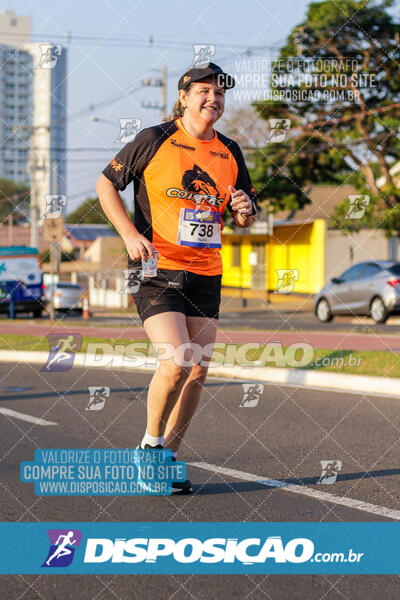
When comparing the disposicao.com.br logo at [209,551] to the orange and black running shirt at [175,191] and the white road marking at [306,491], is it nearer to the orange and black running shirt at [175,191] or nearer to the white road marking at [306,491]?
the white road marking at [306,491]

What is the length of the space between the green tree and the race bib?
1913 centimetres

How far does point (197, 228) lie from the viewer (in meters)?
4.86

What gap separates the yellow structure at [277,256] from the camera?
3891 centimetres

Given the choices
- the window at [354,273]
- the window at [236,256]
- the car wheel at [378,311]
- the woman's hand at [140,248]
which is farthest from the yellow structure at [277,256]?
the woman's hand at [140,248]

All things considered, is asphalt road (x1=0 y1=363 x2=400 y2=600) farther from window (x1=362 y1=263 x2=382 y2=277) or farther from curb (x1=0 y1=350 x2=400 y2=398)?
window (x1=362 y1=263 x2=382 y2=277)

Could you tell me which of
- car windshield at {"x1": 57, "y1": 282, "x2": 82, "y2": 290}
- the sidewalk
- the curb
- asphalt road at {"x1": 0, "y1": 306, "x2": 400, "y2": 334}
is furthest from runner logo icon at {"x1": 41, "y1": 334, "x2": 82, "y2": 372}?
car windshield at {"x1": 57, "y1": 282, "x2": 82, "y2": 290}

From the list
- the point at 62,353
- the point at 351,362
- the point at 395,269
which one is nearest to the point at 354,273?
the point at 395,269

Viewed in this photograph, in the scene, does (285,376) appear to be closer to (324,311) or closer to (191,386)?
(191,386)

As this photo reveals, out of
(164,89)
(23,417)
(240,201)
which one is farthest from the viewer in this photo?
(164,89)

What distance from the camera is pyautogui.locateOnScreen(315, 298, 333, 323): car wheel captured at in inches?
918

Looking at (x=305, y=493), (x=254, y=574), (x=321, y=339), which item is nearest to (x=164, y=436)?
(x=305, y=493)

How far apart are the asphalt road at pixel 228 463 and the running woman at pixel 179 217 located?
518 mm

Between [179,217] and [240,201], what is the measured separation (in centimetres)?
35

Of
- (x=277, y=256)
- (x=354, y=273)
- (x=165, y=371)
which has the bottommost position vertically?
(x=277, y=256)
